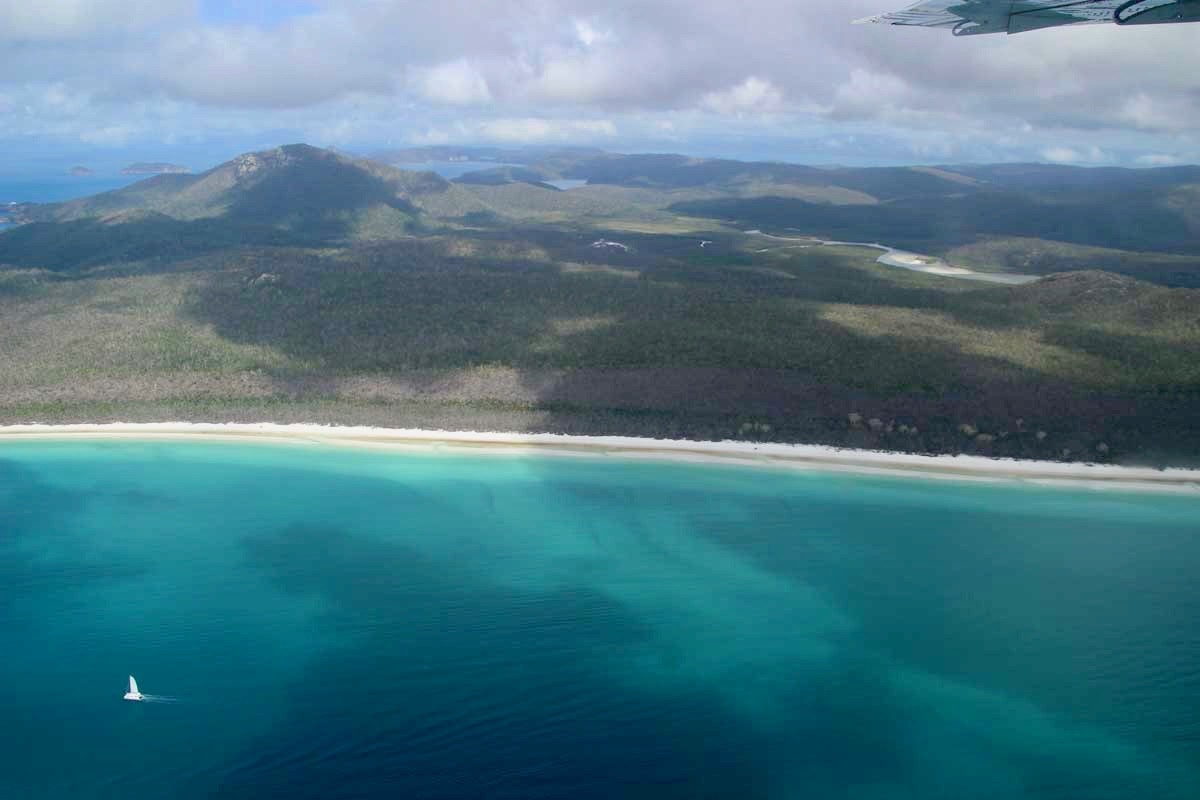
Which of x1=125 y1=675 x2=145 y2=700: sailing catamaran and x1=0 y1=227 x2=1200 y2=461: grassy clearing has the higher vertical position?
x1=0 y1=227 x2=1200 y2=461: grassy clearing

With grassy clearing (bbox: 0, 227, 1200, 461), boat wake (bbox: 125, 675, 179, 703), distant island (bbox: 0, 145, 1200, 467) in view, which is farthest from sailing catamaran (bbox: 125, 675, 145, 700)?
grassy clearing (bbox: 0, 227, 1200, 461)

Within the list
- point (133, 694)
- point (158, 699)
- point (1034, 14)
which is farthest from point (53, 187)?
point (1034, 14)

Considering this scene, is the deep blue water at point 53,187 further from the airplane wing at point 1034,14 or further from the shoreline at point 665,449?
the airplane wing at point 1034,14

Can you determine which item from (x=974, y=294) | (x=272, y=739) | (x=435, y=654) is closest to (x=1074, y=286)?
(x=974, y=294)

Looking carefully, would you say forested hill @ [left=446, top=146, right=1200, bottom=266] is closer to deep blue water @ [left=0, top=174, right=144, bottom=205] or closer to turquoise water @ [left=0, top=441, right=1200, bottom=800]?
turquoise water @ [left=0, top=441, right=1200, bottom=800]

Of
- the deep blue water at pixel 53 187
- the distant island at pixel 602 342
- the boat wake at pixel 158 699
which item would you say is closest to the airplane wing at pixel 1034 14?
the boat wake at pixel 158 699

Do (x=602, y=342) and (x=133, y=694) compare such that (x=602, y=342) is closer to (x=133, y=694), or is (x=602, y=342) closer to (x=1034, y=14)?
(x=133, y=694)
